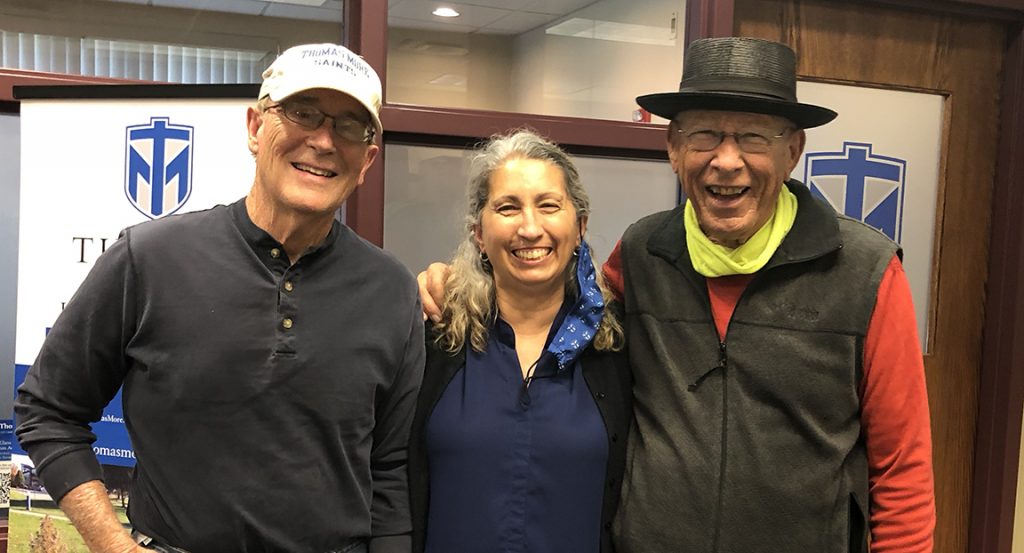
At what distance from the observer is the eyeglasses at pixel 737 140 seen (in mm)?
1443

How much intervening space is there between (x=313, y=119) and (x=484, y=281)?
488mm

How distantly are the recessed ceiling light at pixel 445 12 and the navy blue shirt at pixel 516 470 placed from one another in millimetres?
1378

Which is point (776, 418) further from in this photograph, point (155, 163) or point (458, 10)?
point (458, 10)

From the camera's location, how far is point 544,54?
2.67 m

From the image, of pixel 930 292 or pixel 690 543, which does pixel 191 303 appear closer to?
pixel 690 543

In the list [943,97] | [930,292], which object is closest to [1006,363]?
[930,292]

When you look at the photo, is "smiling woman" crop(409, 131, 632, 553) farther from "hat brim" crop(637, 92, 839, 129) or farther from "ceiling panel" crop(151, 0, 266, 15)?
"ceiling panel" crop(151, 0, 266, 15)

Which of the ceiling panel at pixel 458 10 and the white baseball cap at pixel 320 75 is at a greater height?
the ceiling panel at pixel 458 10

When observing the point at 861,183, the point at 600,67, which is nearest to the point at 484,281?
the point at 600,67

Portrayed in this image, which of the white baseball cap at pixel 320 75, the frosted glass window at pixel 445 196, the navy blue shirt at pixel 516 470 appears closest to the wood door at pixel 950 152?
the frosted glass window at pixel 445 196

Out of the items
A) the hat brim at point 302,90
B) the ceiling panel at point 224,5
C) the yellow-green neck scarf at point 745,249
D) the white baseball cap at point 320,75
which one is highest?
the ceiling panel at point 224,5

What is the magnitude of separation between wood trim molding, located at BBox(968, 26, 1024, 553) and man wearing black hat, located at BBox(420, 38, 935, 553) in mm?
1489

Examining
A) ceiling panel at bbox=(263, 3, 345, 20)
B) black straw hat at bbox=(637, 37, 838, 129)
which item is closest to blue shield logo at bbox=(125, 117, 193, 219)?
ceiling panel at bbox=(263, 3, 345, 20)

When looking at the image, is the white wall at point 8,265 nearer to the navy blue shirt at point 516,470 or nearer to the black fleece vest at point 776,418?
the navy blue shirt at point 516,470
